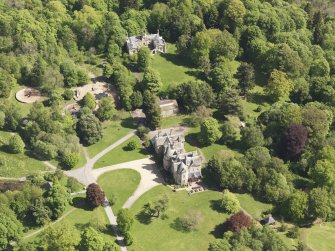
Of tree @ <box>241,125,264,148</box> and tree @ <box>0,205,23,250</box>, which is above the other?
tree @ <box>241,125,264,148</box>

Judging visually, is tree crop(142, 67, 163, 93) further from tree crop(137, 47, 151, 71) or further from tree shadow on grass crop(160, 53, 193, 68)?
tree shadow on grass crop(160, 53, 193, 68)

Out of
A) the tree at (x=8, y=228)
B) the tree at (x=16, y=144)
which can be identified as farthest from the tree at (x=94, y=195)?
the tree at (x=16, y=144)

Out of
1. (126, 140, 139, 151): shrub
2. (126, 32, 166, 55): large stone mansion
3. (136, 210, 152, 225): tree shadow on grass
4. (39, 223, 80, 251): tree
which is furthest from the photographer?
(126, 32, 166, 55): large stone mansion

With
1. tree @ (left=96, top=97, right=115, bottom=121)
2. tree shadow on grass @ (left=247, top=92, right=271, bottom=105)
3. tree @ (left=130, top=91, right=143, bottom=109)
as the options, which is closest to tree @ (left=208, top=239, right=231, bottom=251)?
tree @ (left=96, top=97, right=115, bottom=121)

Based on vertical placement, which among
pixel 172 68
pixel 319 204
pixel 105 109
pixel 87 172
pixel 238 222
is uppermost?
pixel 172 68

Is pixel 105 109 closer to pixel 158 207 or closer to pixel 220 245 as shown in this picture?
pixel 158 207

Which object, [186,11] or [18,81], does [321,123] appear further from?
[18,81]

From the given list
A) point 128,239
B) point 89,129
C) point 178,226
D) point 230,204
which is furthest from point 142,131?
point 128,239
